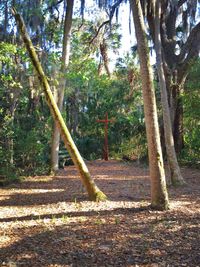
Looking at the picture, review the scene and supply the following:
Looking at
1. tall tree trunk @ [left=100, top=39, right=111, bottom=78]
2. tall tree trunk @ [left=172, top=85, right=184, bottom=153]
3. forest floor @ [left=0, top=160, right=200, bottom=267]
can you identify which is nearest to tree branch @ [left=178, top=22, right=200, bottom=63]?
tall tree trunk @ [left=172, top=85, right=184, bottom=153]

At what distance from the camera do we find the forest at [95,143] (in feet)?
17.0

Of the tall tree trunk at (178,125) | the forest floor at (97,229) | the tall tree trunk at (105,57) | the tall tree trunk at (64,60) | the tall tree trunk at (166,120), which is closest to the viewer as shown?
the forest floor at (97,229)

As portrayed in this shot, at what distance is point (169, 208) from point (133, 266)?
2784 mm

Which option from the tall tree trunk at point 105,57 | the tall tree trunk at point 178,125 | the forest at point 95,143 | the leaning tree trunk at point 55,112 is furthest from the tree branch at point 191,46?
the tall tree trunk at point 105,57

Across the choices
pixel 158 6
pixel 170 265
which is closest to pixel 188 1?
pixel 158 6

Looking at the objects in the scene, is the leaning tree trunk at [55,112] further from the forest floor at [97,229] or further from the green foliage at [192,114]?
Answer: the green foliage at [192,114]

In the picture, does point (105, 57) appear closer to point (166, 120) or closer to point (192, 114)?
point (192, 114)

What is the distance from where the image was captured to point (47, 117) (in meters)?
14.8

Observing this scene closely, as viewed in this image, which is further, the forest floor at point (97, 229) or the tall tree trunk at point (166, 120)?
the tall tree trunk at point (166, 120)

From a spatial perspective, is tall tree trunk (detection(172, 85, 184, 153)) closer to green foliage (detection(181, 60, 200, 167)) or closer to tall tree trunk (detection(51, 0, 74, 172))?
green foliage (detection(181, 60, 200, 167))

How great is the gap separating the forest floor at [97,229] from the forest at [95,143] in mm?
18

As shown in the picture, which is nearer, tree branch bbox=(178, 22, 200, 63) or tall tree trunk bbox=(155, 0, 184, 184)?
tall tree trunk bbox=(155, 0, 184, 184)

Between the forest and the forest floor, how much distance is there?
2 cm

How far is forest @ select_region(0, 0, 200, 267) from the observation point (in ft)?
17.0
